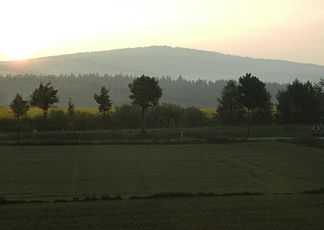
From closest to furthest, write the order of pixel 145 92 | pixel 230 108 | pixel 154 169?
pixel 154 169, pixel 145 92, pixel 230 108

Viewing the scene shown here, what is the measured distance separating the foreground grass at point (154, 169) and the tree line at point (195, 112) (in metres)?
19.6

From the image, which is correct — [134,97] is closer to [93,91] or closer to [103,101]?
[103,101]

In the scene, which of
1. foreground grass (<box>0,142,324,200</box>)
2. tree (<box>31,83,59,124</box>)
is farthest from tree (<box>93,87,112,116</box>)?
foreground grass (<box>0,142,324,200</box>)

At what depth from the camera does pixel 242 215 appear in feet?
46.0

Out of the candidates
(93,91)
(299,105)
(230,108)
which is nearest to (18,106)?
(230,108)

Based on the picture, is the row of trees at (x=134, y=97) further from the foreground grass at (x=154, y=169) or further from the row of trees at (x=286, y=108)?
the foreground grass at (x=154, y=169)

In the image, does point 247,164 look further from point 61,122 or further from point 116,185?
point 61,122

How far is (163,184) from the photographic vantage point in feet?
75.8

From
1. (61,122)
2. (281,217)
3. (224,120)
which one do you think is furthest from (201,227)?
(224,120)

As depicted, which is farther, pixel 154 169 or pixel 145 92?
pixel 145 92

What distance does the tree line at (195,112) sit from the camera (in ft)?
211

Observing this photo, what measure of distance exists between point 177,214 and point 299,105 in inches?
2411

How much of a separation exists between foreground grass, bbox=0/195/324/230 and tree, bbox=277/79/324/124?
187ft

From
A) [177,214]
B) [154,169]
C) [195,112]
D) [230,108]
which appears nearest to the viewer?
[177,214]
